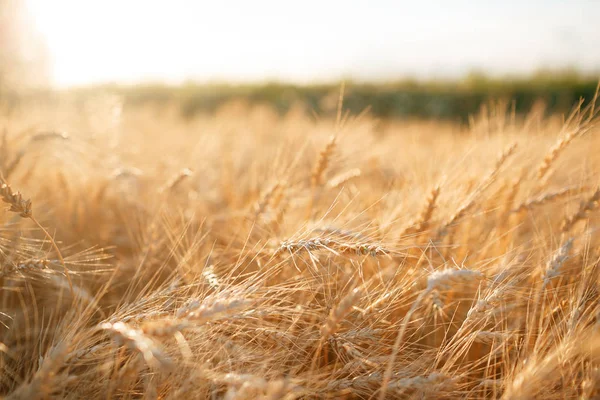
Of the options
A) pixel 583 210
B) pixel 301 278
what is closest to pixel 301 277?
pixel 301 278

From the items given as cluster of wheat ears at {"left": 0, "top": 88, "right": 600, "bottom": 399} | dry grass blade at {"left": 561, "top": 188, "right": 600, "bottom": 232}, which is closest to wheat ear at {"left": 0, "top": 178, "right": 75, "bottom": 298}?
cluster of wheat ears at {"left": 0, "top": 88, "right": 600, "bottom": 399}

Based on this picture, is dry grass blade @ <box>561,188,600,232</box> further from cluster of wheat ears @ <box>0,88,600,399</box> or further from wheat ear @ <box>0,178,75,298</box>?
wheat ear @ <box>0,178,75,298</box>

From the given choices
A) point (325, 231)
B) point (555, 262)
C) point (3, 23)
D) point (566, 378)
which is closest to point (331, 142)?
point (325, 231)

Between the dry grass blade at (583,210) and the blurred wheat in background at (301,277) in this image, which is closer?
the blurred wheat in background at (301,277)

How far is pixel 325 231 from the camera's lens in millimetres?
1279

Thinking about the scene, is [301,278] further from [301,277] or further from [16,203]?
[16,203]

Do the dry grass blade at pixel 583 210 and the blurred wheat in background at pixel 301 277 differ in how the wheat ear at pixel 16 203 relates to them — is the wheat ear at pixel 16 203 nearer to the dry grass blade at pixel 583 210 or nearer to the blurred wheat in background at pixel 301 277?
the blurred wheat in background at pixel 301 277

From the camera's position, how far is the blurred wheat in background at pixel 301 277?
3.17 feet

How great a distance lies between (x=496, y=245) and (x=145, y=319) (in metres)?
1.29

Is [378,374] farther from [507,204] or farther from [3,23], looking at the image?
[3,23]

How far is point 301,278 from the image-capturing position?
1.35 meters

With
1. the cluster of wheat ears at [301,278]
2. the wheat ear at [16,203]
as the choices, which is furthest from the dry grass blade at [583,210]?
the wheat ear at [16,203]

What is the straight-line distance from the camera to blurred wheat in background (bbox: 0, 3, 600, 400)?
38.0 inches

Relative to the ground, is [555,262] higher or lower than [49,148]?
lower
